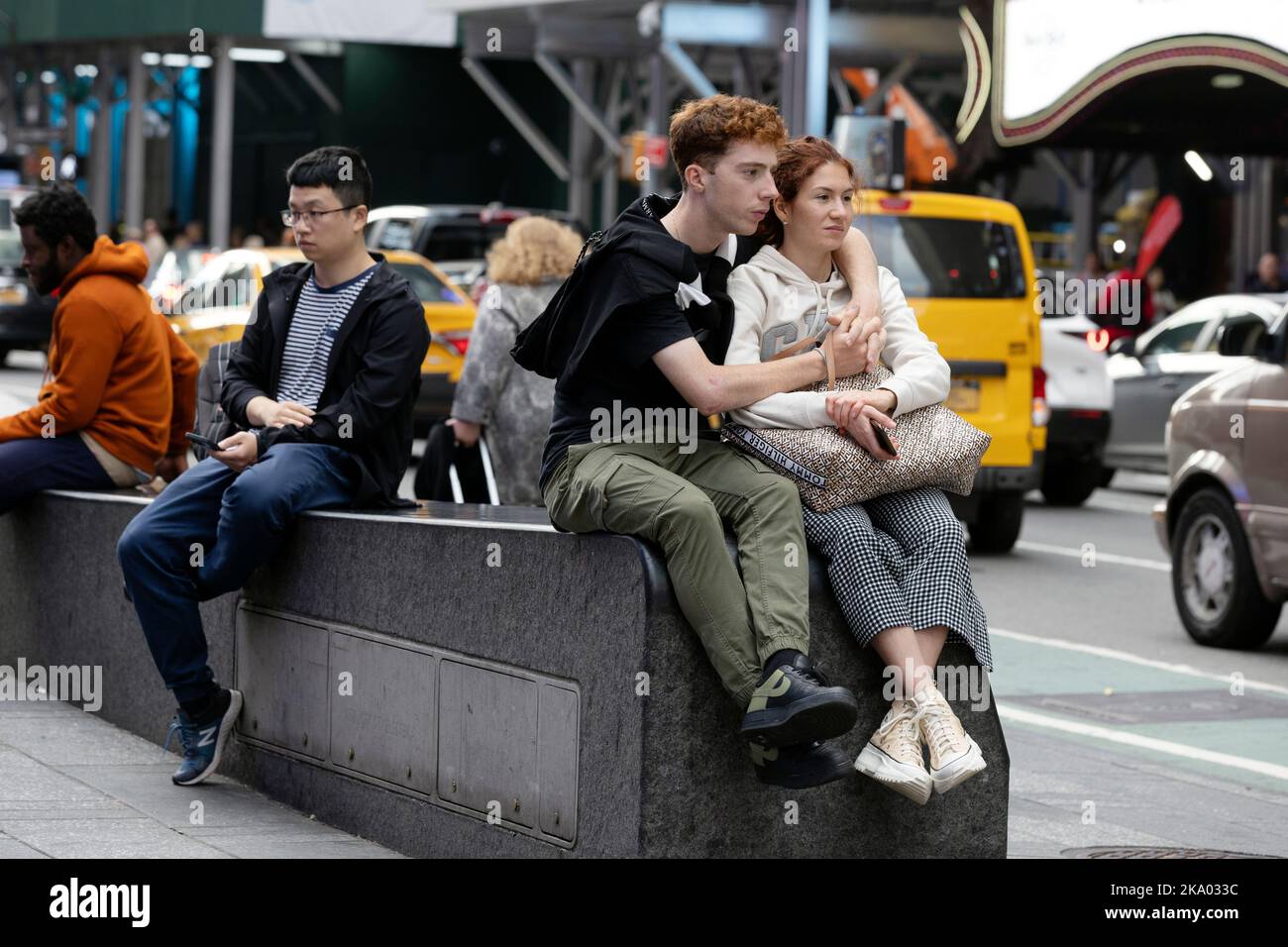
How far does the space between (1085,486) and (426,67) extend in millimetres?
28223

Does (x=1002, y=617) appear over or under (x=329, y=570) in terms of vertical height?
under

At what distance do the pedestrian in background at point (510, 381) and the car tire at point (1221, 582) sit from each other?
12.6 feet

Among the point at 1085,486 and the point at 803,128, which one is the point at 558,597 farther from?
the point at 803,128

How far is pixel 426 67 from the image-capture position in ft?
145

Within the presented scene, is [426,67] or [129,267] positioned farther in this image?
[426,67]

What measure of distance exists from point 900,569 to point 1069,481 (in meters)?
13.3

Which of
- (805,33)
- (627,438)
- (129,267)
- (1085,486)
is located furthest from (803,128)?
(627,438)

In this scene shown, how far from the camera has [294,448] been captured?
6.53m

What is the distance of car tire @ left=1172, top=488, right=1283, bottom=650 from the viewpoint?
1078 cm

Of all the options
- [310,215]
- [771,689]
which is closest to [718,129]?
[771,689]

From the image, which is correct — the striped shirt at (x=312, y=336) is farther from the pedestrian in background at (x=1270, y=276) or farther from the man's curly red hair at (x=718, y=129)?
the pedestrian in background at (x=1270, y=276)

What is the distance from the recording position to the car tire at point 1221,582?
35.4 ft

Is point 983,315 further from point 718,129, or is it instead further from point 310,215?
point 718,129

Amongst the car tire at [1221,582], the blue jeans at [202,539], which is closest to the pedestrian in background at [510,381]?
the blue jeans at [202,539]
